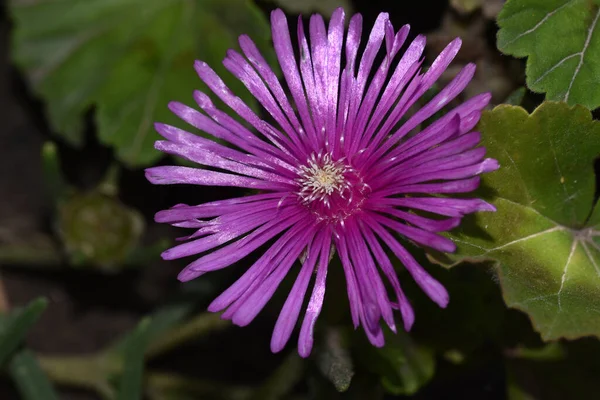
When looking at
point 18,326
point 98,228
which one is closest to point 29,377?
point 18,326

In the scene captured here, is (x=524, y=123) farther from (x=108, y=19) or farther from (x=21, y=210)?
(x=21, y=210)

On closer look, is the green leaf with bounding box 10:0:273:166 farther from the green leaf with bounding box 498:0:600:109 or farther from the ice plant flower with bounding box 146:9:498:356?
the green leaf with bounding box 498:0:600:109

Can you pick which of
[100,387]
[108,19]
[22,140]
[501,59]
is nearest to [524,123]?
[501,59]

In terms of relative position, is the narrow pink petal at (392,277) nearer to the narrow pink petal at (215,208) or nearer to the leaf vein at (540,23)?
the narrow pink petal at (215,208)

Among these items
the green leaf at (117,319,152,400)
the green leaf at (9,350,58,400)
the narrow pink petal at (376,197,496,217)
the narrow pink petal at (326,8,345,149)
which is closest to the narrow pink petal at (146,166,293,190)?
the narrow pink petal at (326,8,345,149)

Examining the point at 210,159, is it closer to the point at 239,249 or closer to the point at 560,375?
the point at 239,249

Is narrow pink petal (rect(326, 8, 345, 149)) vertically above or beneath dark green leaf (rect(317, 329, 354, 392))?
above
